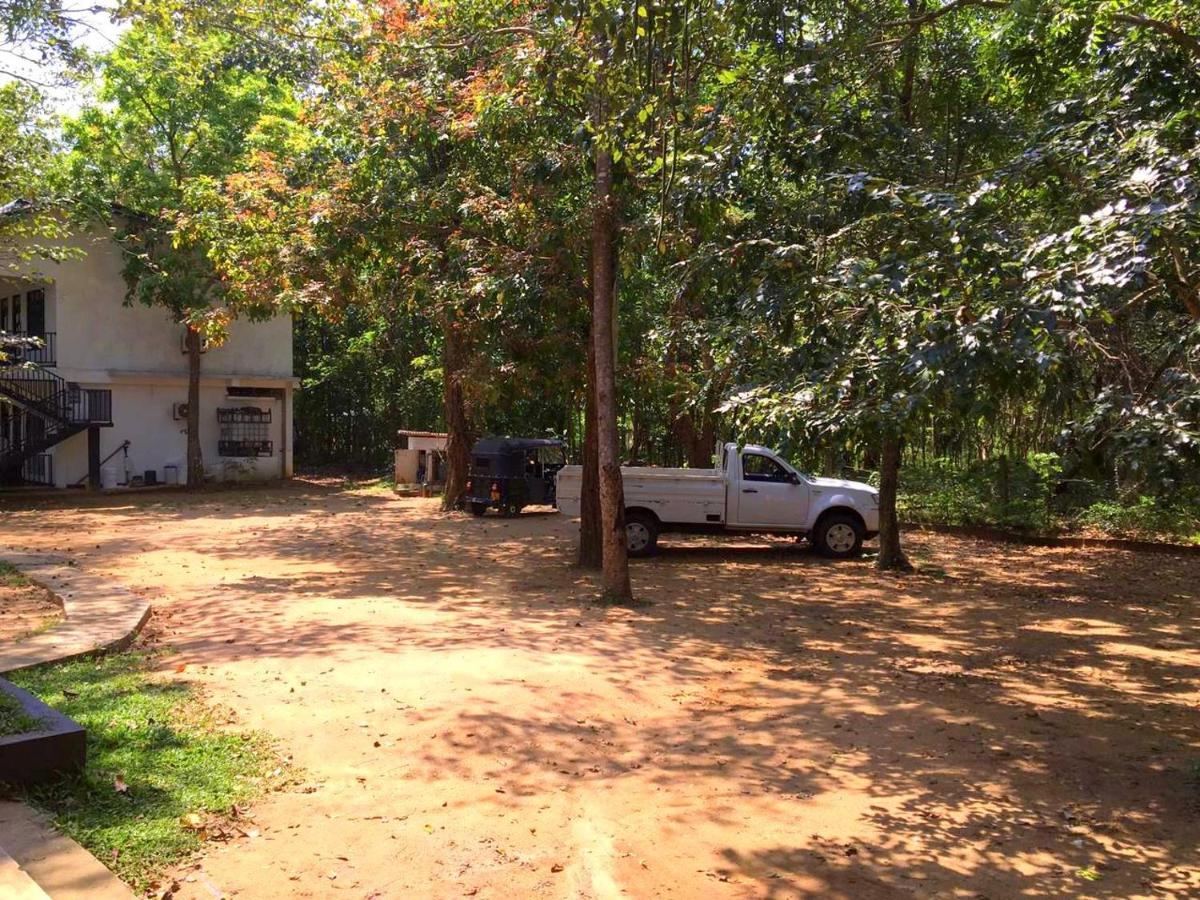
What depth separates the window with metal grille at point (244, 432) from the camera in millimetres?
27031

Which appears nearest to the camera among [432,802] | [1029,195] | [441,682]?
[432,802]

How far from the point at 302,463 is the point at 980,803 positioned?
100ft

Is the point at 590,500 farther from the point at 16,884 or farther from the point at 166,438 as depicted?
the point at 166,438

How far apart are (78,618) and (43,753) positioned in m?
4.60

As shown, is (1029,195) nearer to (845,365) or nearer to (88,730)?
(845,365)

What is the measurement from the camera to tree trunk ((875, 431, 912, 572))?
13867 millimetres

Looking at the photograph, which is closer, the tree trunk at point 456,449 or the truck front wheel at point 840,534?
the truck front wheel at point 840,534

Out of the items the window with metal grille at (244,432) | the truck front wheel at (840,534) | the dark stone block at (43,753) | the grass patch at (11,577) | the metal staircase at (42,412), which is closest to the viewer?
the dark stone block at (43,753)

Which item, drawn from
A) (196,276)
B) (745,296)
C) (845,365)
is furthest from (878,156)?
(196,276)

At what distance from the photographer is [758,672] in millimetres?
8289

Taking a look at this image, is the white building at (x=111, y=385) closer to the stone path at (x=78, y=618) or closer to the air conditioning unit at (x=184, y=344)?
the air conditioning unit at (x=184, y=344)

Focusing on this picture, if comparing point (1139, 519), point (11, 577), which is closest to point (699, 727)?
point (11, 577)

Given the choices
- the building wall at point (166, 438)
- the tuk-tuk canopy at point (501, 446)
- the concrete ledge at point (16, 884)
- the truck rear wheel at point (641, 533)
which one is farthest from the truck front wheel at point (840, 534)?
the building wall at point (166, 438)

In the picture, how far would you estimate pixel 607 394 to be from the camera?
11227 mm
